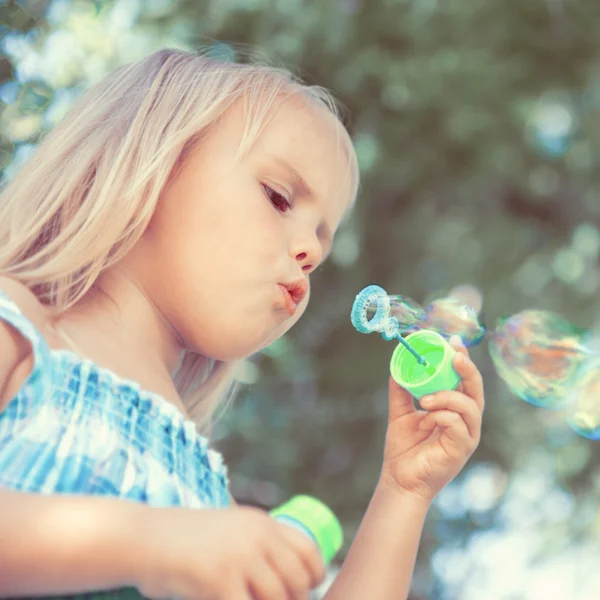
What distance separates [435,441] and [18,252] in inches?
29.2

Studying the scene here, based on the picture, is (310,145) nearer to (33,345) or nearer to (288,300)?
(288,300)

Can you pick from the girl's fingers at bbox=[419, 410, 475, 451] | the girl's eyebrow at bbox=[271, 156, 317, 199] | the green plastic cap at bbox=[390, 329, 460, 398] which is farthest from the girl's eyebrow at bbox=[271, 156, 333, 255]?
the girl's fingers at bbox=[419, 410, 475, 451]

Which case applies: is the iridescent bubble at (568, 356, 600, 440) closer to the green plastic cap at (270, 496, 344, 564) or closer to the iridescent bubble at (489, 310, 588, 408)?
the iridescent bubble at (489, 310, 588, 408)

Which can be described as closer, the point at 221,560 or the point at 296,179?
the point at 221,560

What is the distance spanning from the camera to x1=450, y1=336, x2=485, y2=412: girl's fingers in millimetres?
1357

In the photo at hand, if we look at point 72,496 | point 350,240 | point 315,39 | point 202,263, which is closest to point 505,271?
point 350,240

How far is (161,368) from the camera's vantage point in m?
1.32

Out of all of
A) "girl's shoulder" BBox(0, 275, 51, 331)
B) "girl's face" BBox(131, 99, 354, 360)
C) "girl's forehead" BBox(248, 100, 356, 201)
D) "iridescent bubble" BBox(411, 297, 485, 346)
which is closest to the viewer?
"girl's shoulder" BBox(0, 275, 51, 331)

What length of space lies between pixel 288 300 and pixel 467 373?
0.31 metres

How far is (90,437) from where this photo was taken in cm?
112

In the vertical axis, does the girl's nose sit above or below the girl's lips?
above

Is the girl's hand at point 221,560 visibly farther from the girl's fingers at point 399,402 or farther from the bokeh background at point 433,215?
the bokeh background at point 433,215

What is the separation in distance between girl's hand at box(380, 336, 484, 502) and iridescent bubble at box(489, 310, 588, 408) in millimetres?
680

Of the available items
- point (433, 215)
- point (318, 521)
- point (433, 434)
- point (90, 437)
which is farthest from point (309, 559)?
point (433, 215)
